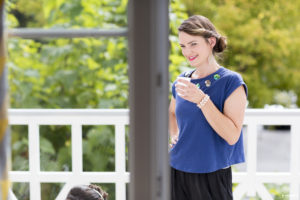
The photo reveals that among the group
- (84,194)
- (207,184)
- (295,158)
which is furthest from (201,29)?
(295,158)

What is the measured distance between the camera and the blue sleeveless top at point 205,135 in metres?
1.60

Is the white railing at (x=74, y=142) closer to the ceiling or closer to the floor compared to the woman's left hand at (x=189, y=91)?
closer to the floor

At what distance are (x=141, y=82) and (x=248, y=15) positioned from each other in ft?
19.1

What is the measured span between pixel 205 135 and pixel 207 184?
0.72ft

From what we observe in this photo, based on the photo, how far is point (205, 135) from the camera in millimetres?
1606

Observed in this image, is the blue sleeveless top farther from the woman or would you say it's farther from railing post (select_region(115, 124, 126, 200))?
railing post (select_region(115, 124, 126, 200))

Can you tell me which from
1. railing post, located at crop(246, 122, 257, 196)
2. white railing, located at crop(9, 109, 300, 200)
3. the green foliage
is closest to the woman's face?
white railing, located at crop(9, 109, 300, 200)

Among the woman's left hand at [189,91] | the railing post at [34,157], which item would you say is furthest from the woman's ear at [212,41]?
the railing post at [34,157]

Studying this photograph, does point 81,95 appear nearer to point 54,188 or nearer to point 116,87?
point 116,87

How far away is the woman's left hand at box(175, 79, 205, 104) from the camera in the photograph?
60.4 inches

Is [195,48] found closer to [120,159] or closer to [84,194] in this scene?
[84,194]

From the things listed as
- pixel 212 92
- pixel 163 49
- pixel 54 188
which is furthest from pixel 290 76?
pixel 163 49

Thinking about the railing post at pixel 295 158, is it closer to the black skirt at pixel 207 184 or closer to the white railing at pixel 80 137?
the white railing at pixel 80 137

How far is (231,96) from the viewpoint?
158 cm
